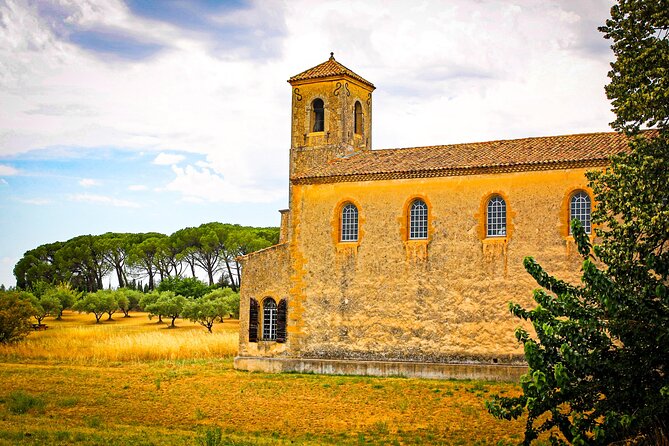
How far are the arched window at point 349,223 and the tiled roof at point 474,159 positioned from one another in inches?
45.2

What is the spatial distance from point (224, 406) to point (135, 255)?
2347 inches

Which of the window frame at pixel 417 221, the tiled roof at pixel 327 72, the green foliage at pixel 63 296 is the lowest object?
the green foliage at pixel 63 296

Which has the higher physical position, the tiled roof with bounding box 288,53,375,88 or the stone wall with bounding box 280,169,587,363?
the tiled roof with bounding box 288,53,375,88

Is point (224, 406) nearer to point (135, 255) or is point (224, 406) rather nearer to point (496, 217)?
point (496, 217)

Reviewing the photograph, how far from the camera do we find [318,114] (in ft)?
107

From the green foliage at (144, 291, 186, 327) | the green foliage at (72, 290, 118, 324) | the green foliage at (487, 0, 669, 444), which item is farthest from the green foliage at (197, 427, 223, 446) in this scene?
the green foliage at (72, 290, 118, 324)

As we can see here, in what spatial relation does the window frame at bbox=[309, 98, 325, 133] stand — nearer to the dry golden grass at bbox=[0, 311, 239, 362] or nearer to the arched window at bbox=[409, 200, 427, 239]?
the arched window at bbox=[409, 200, 427, 239]

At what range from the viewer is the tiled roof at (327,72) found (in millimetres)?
31609

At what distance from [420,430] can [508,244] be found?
29.4 feet

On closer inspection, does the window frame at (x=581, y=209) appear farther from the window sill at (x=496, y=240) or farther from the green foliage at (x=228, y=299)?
the green foliage at (x=228, y=299)

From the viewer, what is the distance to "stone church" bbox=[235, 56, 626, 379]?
25188 mm

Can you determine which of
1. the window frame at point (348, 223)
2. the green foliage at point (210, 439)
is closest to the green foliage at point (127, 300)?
the window frame at point (348, 223)

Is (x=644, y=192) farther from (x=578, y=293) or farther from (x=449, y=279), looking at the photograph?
(x=449, y=279)

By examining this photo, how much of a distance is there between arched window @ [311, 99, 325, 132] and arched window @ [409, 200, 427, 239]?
672 cm
